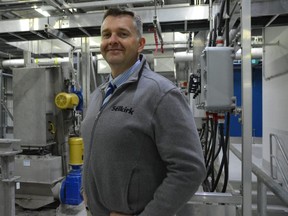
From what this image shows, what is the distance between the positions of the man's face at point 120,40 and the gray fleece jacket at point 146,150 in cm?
10

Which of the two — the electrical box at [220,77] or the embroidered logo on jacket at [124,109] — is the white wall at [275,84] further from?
the embroidered logo on jacket at [124,109]

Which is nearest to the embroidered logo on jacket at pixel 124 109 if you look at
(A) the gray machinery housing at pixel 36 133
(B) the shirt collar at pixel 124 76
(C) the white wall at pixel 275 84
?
(B) the shirt collar at pixel 124 76

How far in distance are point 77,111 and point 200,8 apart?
2.06m

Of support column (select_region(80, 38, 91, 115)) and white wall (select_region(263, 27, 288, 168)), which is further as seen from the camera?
support column (select_region(80, 38, 91, 115))

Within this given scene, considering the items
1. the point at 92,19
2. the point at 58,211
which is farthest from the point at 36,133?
the point at 92,19

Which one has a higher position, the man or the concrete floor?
the man

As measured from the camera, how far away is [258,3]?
7.97ft

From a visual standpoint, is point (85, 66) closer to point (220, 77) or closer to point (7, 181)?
point (7, 181)

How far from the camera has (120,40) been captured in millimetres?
1013

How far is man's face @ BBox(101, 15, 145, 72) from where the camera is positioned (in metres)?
1.02

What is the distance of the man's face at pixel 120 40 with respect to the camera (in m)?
1.02

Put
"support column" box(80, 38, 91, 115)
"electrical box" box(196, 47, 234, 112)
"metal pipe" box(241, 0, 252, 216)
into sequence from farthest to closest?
"support column" box(80, 38, 91, 115) < "electrical box" box(196, 47, 234, 112) < "metal pipe" box(241, 0, 252, 216)

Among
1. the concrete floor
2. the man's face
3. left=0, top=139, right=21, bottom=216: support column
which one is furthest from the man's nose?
the concrete floor

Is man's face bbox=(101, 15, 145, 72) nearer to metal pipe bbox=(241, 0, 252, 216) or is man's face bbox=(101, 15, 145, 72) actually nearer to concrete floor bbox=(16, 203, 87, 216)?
metal pipe bbox=(241, 0, 252, 216)
